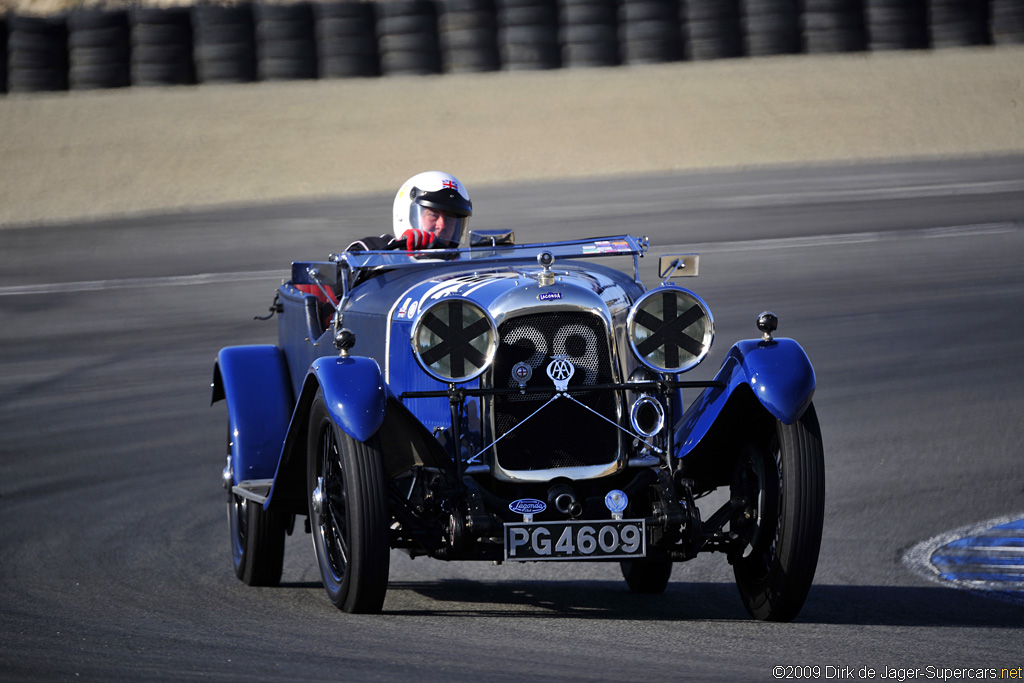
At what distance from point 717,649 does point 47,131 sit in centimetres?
1927

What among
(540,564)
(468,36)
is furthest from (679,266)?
(468,36)

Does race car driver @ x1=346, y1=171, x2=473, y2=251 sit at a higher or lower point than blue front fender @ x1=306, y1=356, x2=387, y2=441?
higher

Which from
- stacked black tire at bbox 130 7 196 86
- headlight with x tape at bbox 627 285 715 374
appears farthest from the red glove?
stacked black tire at bbox 130 7 196 86

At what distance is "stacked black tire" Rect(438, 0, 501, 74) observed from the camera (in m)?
23.1

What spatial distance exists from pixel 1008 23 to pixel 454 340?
2080 cm

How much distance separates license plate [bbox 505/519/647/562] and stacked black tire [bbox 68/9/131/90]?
19.7 meters

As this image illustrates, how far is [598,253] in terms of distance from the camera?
5820mm

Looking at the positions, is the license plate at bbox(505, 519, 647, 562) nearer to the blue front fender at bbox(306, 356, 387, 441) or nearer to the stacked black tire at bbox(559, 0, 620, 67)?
the blue front fender at bbox(306, 356, 387, 441)

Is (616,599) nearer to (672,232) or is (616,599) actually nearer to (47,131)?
(672,232)

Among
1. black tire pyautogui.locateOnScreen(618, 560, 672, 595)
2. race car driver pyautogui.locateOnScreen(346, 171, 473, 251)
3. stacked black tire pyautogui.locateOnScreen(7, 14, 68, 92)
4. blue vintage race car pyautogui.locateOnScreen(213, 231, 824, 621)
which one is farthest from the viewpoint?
stacked black tire pyautogui.locateOnScreen(7, 14, 68, 92)

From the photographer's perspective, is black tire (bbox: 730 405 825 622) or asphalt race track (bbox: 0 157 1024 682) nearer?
asphalt race track (bbox: 0 157 1024 682)

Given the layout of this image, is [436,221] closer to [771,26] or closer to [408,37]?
[408,37]

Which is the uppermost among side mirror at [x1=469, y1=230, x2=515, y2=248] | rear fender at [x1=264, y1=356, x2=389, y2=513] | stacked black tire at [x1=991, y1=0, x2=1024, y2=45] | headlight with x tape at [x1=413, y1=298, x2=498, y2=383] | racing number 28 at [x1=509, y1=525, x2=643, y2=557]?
stacked black tire at [x1=991, y1=0, x2=1024, y2=45]

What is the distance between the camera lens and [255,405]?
6.34 metres
